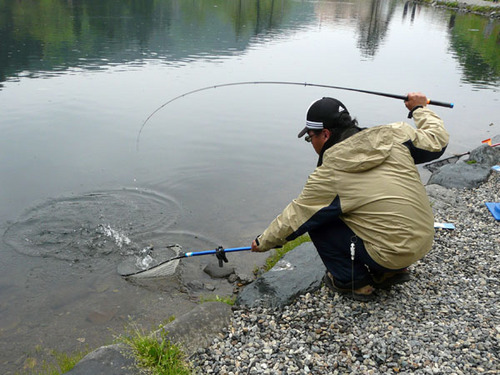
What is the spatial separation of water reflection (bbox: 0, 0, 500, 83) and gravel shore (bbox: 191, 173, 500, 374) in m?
20.5

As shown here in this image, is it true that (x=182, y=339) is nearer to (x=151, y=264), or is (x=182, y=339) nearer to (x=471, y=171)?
(x=151, y=264)

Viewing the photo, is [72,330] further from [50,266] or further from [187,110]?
[187,110]

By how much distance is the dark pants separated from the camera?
15.4ft

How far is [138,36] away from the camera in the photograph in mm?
36938

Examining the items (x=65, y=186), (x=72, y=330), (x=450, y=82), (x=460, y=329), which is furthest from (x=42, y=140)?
(x=450, y=82)

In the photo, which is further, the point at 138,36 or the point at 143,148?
the point at 138,36

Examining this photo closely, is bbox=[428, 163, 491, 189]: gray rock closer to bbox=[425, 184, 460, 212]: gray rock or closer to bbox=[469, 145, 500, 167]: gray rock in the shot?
bbox=[469, 145, 500, 167]: gray rock

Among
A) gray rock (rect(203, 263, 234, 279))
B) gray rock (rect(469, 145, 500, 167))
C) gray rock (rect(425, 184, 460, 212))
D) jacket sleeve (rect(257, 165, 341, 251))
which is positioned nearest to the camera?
jacket sleeve (rect(257, 165, 341, 251))

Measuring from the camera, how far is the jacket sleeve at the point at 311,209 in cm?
450

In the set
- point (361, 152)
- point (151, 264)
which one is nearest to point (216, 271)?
point (151, 264)

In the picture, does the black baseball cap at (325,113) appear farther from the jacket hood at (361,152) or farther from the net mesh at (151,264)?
the net mesh at (151,264)

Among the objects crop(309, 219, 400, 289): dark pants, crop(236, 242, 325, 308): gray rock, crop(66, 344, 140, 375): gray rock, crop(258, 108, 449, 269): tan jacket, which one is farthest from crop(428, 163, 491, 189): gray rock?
crop(66, 344, 140, 375): gray rock

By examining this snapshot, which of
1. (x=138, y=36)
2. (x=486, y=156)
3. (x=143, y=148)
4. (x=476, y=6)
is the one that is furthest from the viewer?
(x=476, y=6)

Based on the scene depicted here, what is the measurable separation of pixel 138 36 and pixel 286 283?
35425 mm
